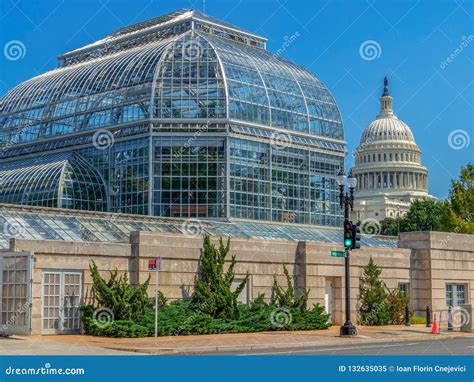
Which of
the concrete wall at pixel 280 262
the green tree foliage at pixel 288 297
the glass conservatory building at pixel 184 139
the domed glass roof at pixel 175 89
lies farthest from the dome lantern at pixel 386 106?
the green tree foliage at pixel 288 297

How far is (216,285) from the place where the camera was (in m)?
35.6

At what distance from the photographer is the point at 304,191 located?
60219mm

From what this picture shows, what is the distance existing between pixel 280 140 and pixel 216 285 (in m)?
24.4

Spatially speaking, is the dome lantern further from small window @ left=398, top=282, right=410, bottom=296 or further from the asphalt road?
the asphalt road

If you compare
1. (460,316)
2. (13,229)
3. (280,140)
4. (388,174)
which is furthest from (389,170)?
(13,229)

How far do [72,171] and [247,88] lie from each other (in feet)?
43.1

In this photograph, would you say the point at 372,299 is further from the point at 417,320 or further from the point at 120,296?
the point at 120,296

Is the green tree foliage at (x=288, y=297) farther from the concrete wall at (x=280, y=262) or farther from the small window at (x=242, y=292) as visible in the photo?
the small window at (x=242, y=292)

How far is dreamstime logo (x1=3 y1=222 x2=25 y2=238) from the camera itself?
110 ft

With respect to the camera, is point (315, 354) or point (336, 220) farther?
point (336, 220)

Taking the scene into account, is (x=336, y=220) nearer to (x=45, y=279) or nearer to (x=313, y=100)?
(x=313, y=100)

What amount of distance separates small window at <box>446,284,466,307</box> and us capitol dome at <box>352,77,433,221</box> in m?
116

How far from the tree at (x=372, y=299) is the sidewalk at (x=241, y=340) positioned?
14.3 ft

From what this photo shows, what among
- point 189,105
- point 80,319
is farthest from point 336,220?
point 80,319
